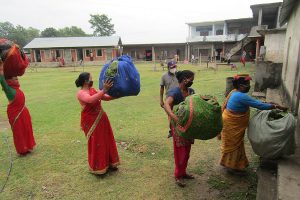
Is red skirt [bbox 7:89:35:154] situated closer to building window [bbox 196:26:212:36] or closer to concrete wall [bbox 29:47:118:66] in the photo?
concrete wall [bbox 29:47:118:66]

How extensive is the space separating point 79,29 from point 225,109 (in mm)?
82035

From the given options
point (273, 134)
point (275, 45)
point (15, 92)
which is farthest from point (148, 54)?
point (273, 134)

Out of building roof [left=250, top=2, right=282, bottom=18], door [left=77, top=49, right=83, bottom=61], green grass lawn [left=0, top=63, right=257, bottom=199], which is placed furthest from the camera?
door [left=77, top=49, right=83, bottom=61]

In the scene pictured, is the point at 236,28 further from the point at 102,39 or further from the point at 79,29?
the point at 79,29

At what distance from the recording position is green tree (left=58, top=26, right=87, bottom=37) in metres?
74.4

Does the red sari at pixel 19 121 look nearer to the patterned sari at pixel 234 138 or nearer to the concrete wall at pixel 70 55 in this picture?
the patterned sari at pixel 234 138

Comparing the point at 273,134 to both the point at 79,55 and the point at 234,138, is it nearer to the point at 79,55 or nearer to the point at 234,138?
the point at 234,138

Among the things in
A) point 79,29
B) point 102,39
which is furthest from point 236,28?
point 79,29

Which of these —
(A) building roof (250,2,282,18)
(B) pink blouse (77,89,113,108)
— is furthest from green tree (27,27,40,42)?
(B) pink blouse (77,89,113,108)

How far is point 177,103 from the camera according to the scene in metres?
3.61

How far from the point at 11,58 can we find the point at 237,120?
12.6ft

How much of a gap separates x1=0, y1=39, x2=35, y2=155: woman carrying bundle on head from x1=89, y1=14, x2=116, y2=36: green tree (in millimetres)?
63472

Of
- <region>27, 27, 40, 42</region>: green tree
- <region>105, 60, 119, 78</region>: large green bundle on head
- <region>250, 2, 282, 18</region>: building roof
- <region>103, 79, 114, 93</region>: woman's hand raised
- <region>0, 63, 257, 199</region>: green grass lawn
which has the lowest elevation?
<region>0, 63, 257, 199</region>: green grass lawn

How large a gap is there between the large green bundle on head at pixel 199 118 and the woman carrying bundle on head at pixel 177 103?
0.28m
